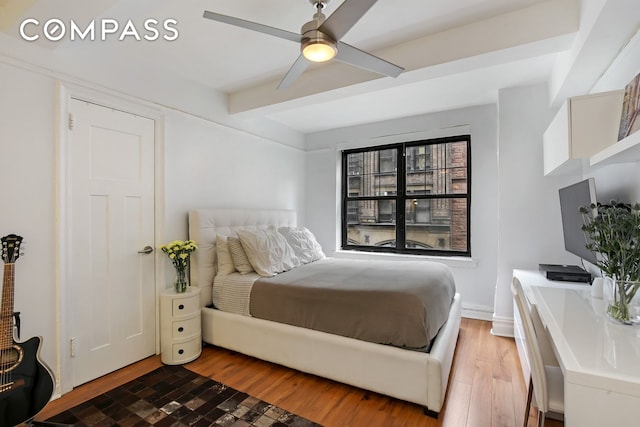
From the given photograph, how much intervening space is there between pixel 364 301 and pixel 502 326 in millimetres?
1916

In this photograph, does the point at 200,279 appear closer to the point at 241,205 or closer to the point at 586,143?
the point at 241,205

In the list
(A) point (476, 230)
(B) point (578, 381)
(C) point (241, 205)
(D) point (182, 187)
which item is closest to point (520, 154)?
(A) point (476, 230)

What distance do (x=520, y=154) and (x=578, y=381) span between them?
2.70 meters

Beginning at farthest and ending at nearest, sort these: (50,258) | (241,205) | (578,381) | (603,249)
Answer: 1. (241,205)
2. (50,258)
3. (603,249)
4. (578,381)

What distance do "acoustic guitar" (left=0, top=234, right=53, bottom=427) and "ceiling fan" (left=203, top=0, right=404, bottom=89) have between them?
1.83 metres

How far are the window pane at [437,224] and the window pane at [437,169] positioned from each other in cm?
16

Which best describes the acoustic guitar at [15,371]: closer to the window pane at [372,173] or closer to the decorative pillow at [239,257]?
the decorative pillow at [239,257]

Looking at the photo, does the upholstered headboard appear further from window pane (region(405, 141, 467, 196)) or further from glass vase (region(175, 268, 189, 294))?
window pane (region(405, 141, 467, 196))

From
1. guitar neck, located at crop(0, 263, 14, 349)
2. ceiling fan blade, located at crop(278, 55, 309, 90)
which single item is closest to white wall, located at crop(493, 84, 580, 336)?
ceiling fan blade, located at crop(278, 55, 309, 90)

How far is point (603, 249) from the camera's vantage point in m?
1.41

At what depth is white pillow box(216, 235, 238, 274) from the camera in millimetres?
2858

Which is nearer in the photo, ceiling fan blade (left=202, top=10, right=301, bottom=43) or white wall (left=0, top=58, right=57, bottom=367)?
ceiling fan blade (left=202, top=10, right=301, bottom=43)

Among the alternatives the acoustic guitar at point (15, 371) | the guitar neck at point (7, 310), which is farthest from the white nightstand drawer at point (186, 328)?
the guitar neck at point (7, 310)

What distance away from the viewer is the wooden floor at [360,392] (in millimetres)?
1810
